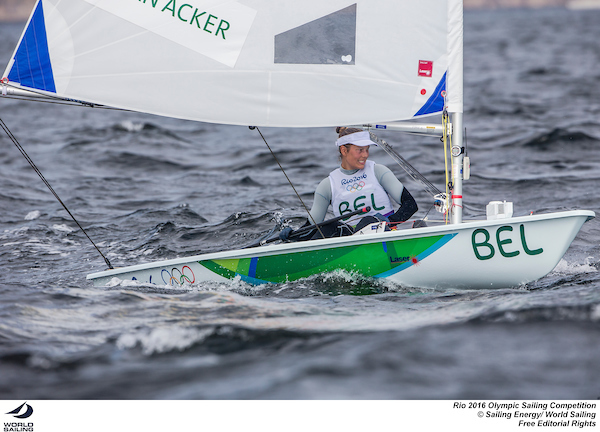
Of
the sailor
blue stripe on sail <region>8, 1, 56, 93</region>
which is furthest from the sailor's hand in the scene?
blue stripe on sail <region>8, 1, 56, 93</region>

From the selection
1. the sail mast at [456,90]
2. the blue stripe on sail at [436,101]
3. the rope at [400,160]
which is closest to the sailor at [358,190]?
the rope at [400,160]

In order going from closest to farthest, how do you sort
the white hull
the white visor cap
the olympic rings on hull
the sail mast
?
the white hull
the sail mast
the white visor cap
the olympic rings on hull

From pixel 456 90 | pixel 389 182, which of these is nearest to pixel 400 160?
pixel 389 182

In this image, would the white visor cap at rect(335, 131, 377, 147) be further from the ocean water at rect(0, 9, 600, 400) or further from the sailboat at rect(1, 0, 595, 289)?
the ocean water at rect(0, 9, 600, 400)

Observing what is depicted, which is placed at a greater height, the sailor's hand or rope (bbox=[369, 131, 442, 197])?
rope (bbox=[369, 131, 442, 197])

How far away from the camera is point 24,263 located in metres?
5.98

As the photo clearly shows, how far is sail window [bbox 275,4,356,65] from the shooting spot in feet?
14.8

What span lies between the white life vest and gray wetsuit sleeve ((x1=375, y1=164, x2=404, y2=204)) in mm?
28

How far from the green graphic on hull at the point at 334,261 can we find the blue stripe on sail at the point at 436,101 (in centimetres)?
86
